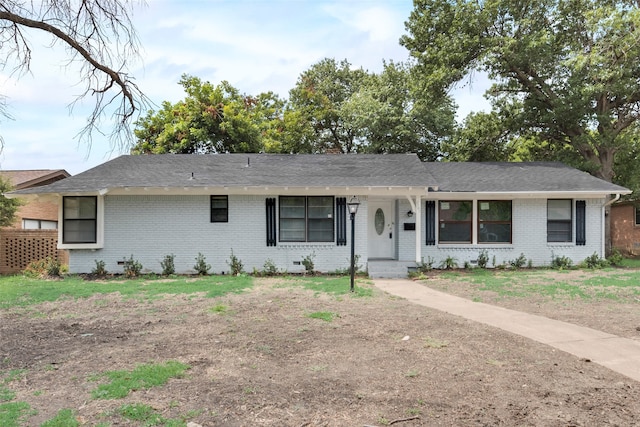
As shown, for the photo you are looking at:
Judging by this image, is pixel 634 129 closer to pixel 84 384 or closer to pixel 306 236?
pixel 306 236

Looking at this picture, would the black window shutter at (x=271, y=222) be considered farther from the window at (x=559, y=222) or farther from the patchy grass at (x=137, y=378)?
the window at (x=559, y=222)

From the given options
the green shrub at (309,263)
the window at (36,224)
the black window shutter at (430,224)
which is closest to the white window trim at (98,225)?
the green shrub at (309,263)

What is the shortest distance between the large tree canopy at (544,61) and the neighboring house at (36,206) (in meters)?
17.6

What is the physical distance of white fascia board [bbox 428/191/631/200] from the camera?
45.3ft

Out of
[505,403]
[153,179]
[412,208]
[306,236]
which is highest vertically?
[153,179]

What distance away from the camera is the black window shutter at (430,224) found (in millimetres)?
14422

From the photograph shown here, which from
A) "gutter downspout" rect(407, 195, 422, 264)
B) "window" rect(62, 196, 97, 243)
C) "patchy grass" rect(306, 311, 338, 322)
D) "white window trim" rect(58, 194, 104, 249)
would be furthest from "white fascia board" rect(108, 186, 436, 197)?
"patchy grass" rect(306, 311, 338, 322)

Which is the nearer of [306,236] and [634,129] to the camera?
[306,236]

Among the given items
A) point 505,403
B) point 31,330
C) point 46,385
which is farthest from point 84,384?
point 505,403

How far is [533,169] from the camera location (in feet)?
53.7

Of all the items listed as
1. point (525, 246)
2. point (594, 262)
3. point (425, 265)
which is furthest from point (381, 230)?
point (594, 262)

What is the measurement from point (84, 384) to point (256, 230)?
9458mm

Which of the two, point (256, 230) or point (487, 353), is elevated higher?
point (256, 230)

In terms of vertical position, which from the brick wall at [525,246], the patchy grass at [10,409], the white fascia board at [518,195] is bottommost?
the patchy grass at [10,409]
